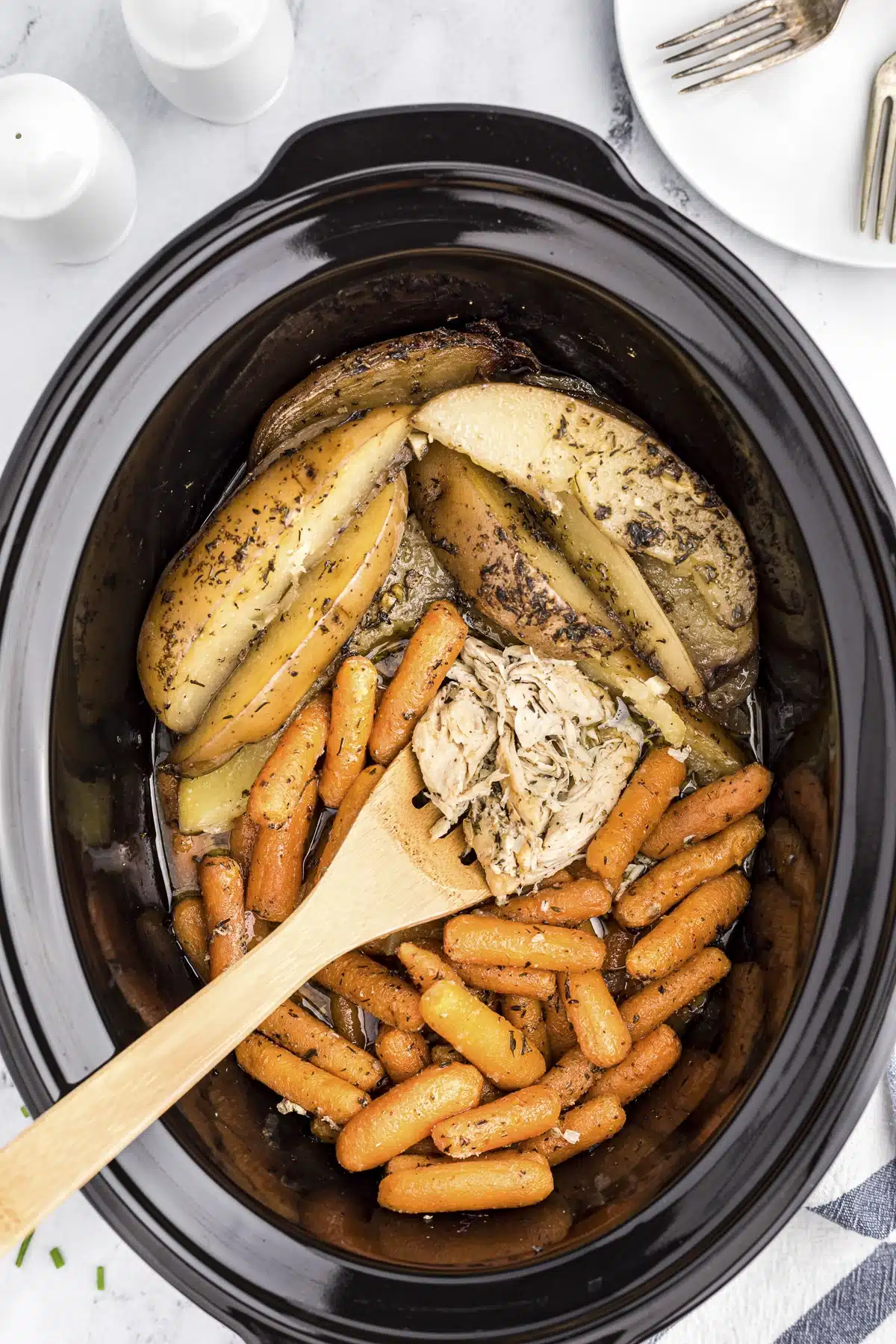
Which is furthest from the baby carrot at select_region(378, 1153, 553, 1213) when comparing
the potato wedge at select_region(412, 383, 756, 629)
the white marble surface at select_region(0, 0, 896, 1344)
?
the potato wedge at select_region(412, 383, 756, 629)

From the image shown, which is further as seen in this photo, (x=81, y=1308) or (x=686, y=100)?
(x=81, y=1308)

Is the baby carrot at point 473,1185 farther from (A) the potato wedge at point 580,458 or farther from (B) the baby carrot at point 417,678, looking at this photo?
(A) the potato wedge at point 580,458

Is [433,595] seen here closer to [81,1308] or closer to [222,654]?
[222,654]

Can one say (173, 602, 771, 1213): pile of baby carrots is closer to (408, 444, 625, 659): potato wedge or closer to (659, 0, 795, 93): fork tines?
(408, 444, 625, 659): potato wedge

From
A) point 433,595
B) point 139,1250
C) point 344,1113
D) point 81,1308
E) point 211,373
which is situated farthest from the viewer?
point 81,1308

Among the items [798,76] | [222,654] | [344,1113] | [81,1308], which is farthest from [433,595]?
[81,1308]

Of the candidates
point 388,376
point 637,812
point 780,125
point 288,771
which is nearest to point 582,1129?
point 637,812

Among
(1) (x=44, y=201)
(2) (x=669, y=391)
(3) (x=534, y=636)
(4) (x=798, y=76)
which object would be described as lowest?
(3) (x=534, y=636)

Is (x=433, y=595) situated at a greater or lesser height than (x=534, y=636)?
greater
